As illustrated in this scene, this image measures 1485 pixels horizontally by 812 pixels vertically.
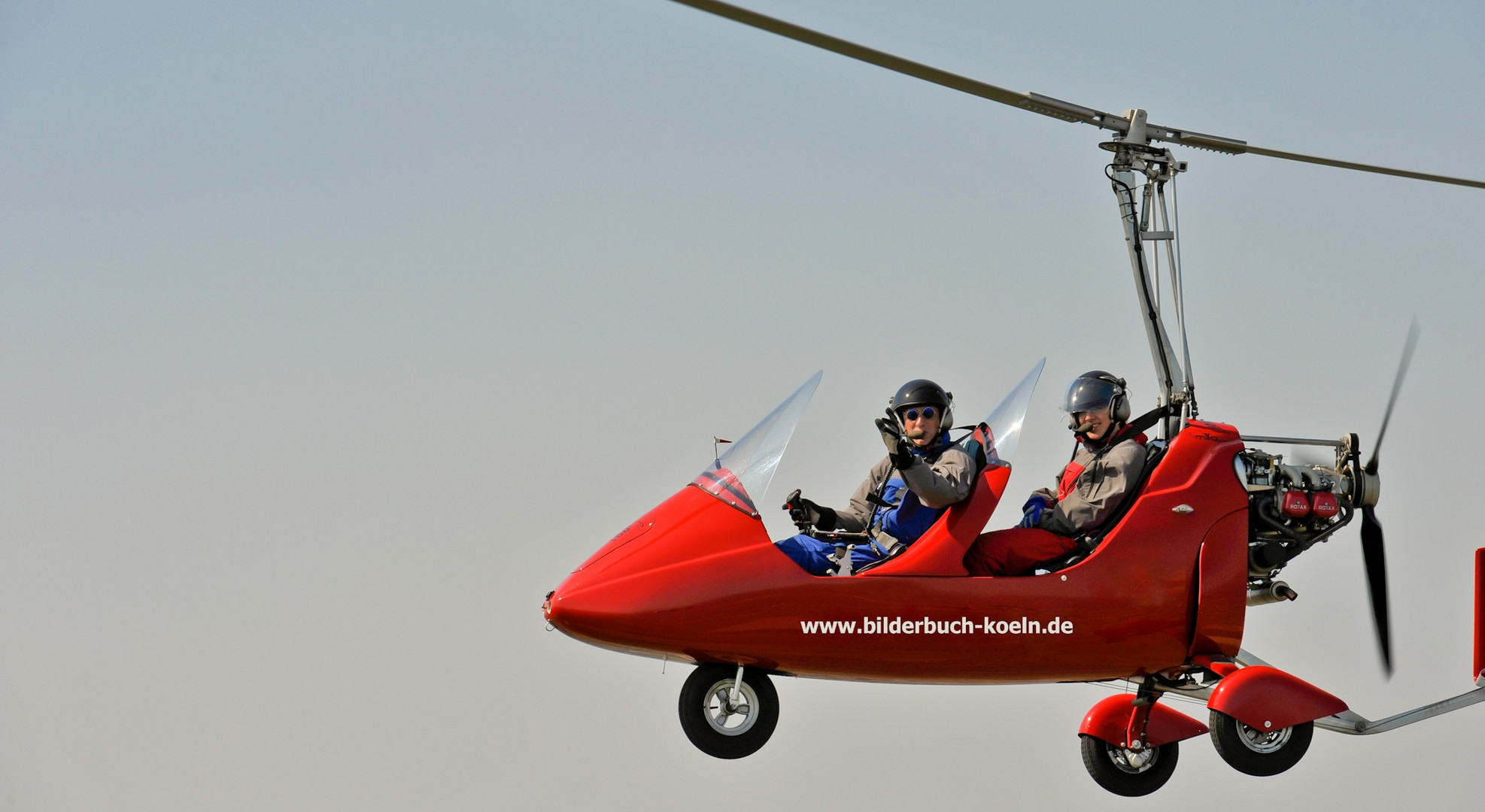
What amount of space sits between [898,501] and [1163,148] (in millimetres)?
3115

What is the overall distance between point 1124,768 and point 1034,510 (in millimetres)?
2034

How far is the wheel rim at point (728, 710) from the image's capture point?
26.8 ft

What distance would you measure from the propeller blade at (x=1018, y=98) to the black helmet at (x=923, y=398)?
5.73 feet

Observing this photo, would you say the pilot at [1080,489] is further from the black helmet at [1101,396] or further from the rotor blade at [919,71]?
the rotor blade at [919,71]

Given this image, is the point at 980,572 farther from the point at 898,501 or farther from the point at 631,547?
the point at 631,547

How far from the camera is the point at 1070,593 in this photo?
8.49 m

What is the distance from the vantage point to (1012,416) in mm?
9539

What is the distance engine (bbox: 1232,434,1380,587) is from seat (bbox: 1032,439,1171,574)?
2.08ft

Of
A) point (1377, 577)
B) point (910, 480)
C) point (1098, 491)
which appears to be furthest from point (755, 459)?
Answer: point (1377, 577)

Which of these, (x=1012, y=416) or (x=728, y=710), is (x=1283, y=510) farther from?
(x=728, y=710)

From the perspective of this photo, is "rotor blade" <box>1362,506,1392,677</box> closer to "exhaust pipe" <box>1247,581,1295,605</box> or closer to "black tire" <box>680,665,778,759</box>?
"exhaust pipe" <box>1247,581,1295,605</box>

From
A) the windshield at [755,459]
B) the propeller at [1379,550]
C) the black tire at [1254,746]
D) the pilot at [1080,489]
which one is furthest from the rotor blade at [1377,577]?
the windshield at [755,459]

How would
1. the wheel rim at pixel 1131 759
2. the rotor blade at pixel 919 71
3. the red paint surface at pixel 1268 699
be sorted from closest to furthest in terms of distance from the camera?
the rotor blade at pixel 919 71, the red paint surface at pixel 1268 699, the wheel rim at pixel 1131 759

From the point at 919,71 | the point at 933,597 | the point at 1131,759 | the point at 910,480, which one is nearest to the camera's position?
the point at 919,71
